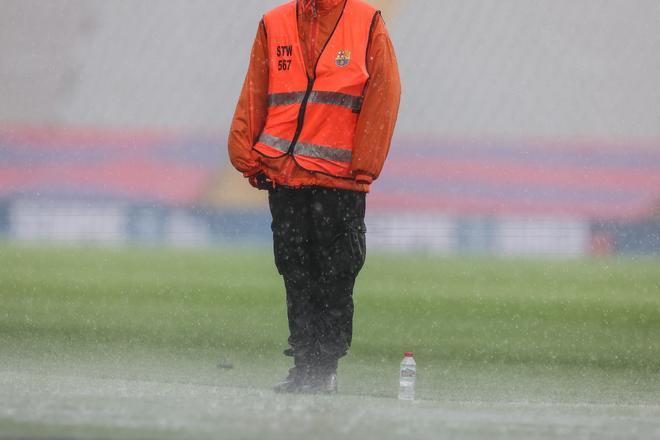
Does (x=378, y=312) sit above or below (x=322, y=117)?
below

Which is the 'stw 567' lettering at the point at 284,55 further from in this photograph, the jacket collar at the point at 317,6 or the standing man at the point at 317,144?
the jacket collar at the point at 317,6

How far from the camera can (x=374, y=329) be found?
24.9ft

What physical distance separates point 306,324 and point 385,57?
100 cm

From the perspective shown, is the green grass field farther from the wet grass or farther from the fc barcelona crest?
the fc barcelona crest

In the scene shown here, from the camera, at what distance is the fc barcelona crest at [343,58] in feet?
16.5

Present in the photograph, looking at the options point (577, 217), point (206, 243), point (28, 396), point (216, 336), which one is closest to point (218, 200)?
point (206, 243)

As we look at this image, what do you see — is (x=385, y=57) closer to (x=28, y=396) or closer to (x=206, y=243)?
(x=28, y=396)

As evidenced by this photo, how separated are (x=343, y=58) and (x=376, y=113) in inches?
9.3

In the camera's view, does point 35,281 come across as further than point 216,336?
Yes

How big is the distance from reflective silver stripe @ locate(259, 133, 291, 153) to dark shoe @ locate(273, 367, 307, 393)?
0.79 meters

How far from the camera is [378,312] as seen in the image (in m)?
8.30

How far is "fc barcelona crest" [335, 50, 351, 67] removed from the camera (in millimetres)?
5023

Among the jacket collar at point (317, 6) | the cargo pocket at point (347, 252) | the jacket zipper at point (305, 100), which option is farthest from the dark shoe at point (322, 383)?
the jacket collar at point (317, 6)

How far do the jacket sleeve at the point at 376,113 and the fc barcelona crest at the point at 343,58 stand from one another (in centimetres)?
7
